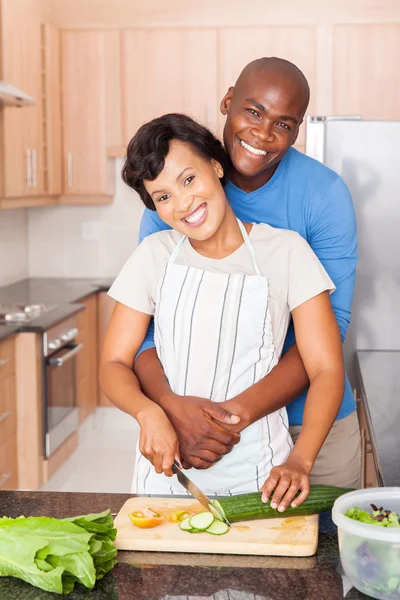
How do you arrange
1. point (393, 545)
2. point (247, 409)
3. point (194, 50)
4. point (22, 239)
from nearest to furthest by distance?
point (393, 545) → point (247, 409) → point (194, 50) → point (22, 239)

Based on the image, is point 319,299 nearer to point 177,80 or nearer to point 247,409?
point 247,409

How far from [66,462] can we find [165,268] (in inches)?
109

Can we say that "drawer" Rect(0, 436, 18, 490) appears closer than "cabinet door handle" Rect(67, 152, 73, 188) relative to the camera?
Yes

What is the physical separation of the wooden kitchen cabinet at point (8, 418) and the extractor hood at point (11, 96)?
102 cm

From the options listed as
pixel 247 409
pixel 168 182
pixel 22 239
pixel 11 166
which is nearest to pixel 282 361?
pixel 247 409

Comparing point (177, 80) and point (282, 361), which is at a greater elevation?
point (177, 80)

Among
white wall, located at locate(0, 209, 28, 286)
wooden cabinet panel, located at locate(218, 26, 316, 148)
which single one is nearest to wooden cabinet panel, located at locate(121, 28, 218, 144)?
wooden cabinet panel, located at locate(218, 26, 316, 148)

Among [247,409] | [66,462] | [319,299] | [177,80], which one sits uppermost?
[177,80]

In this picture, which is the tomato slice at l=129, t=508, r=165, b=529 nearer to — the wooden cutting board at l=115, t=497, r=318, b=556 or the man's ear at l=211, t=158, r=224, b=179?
the wooden cutting board at l=115, t=497, r=318, b=556

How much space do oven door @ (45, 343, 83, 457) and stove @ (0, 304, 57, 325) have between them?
20 centimetres

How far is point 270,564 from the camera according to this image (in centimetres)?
117

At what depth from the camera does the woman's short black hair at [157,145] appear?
1575mm

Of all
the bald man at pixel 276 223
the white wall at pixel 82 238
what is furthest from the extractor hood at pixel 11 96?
the bald man at pixel 276 223

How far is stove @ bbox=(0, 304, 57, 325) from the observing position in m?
3.62
